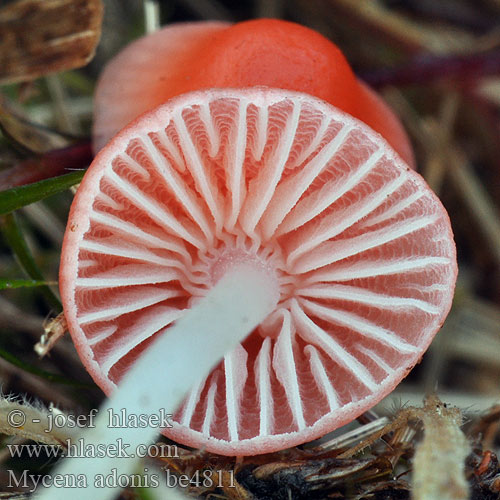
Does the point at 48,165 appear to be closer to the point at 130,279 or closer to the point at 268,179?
the point at 130,279

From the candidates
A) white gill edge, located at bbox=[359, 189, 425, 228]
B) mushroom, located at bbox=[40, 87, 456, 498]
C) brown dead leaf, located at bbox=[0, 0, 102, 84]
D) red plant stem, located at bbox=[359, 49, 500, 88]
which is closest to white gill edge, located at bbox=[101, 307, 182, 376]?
mushroom, located at bbox=[40, 87, 456, 498]

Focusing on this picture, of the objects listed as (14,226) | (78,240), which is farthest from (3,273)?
(78,240)

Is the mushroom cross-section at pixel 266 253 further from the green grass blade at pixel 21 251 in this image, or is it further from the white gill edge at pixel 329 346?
the green grass blade at pixel 21 251

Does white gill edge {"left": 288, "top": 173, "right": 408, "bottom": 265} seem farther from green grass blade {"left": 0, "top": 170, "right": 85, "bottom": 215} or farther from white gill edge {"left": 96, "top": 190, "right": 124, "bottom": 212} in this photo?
green grass blade {"left": 0, "top": 170, "right": 85, "bottom": 215}

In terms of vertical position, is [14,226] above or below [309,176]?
above

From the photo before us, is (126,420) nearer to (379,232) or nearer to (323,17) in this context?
(379,232)

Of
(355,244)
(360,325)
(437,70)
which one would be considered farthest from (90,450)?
(437,70)

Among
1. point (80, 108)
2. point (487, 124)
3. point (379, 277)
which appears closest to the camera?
point (379, 277)
